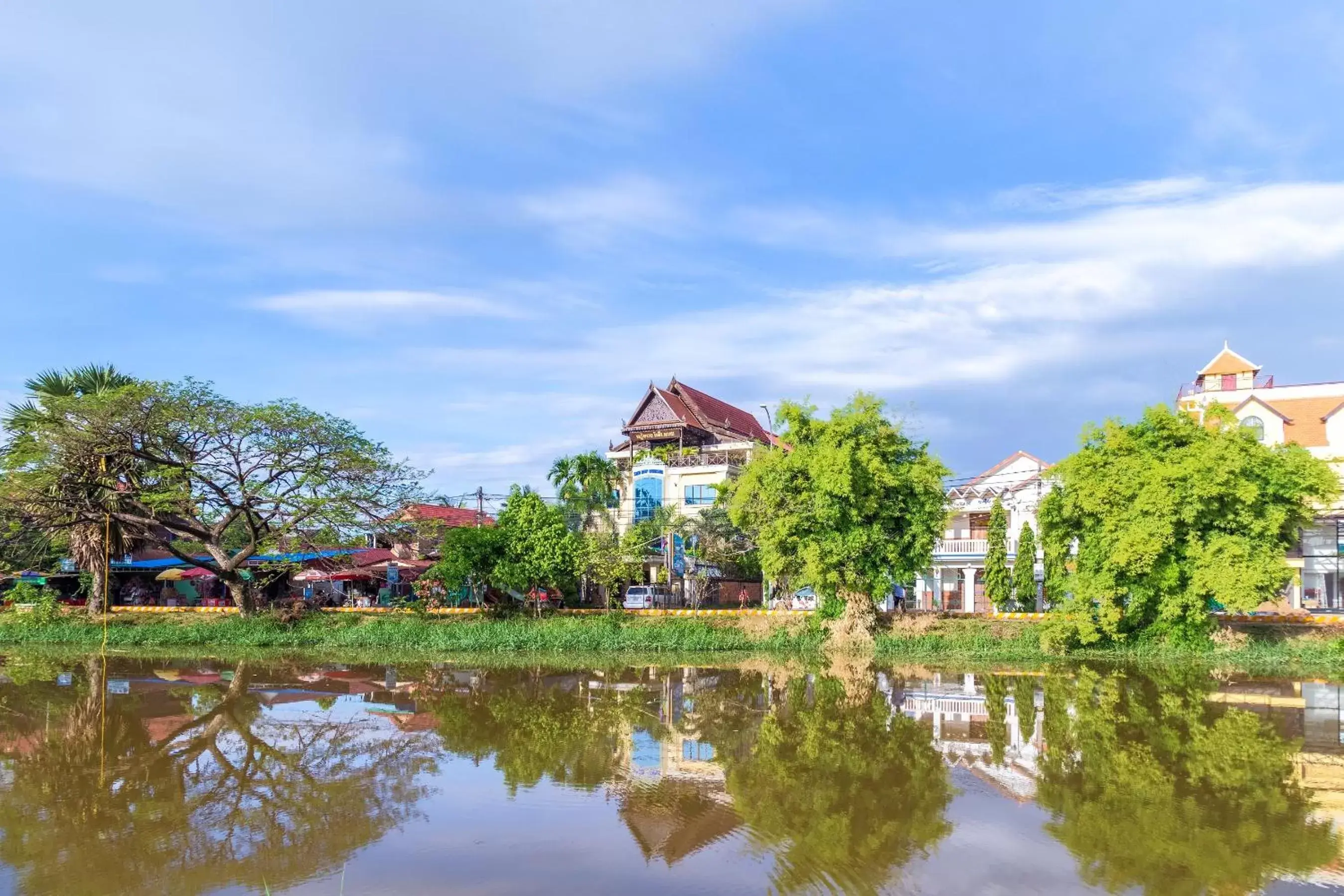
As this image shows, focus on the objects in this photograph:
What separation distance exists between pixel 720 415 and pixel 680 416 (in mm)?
6179

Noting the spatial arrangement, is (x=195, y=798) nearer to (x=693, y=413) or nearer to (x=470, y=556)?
(x=470, y=556)

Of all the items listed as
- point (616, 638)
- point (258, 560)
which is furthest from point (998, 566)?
point (258, 560)

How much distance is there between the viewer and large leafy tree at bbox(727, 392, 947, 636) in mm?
28812

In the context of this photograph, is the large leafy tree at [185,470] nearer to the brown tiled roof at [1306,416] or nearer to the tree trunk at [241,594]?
the tree trunk at [241,594]

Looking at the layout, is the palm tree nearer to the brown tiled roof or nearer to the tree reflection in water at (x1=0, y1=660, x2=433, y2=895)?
the tree reflection in water at (x1=0, y1=660, x2=433, y2=895)

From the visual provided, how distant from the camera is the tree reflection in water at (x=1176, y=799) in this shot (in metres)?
9.20

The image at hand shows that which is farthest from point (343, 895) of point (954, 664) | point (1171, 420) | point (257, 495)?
point (257, 495)

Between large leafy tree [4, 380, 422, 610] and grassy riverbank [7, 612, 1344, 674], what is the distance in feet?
9.40

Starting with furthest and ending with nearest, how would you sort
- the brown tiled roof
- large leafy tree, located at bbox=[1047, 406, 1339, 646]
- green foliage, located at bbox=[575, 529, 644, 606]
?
the brown tiled roof, green foliage, located at bbox=[575, 529, 644, 606], large leafy tree, located at bbox=[1047, 406, 1339, 646]

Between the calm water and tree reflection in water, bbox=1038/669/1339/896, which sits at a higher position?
tree reflection in water, bbox=1038/669/1339/896

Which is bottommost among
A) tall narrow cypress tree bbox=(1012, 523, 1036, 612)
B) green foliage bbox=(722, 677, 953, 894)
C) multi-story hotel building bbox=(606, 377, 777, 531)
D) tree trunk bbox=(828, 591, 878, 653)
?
green foliage bbox=(722, 677, 953, 894)

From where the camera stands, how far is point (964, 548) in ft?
132

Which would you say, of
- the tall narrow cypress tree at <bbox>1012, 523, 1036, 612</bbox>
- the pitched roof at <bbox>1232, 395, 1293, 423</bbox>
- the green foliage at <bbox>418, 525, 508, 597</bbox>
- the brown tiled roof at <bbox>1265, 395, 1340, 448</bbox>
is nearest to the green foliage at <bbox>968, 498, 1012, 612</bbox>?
the tall narrow cypress tree at <bbox>1012, 523, 1036, 612</bbox>

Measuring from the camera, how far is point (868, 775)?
42.5 ft
